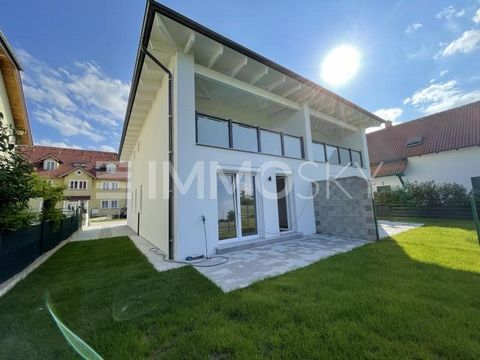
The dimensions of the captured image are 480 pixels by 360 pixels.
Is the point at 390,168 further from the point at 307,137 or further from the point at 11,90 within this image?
the point at 11,90

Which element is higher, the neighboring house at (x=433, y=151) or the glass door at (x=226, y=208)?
the neighboring house at (x=433, y=151)

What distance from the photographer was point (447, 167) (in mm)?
14805

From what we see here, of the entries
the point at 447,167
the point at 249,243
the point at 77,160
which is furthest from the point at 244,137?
the point at 77,160

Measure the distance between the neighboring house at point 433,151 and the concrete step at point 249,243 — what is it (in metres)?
12.3

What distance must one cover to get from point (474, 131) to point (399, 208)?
29.5 feet

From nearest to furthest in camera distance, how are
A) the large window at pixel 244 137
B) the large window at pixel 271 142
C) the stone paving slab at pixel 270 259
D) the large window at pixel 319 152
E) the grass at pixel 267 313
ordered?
1. the grass at pixel 267 313
2. the stone paving slab at pixel 270 259
3. the large window at pixel 244 137
4. the large window at pixel 271 142
5. the large window at pixel 319 152

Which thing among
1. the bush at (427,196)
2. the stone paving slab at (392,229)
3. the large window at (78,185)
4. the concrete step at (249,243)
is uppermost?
the large window at (78,185)

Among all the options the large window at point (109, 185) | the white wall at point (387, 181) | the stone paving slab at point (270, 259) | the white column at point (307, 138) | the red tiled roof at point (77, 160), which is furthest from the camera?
the large window at point (109, 185)

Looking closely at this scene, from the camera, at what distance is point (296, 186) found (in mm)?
8266

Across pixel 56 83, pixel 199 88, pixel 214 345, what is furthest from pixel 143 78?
pixel 56 83

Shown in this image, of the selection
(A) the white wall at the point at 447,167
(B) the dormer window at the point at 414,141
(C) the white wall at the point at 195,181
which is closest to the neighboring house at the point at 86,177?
(C) the white wall at the point at 195,181

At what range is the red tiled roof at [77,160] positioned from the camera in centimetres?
2630

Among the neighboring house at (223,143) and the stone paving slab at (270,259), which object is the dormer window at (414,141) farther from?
the stone paving slab at (270,259)

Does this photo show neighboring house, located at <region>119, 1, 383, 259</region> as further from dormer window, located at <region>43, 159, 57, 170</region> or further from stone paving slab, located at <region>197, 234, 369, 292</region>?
dormer window, located at <region>43, 159, 57, 170</region>
